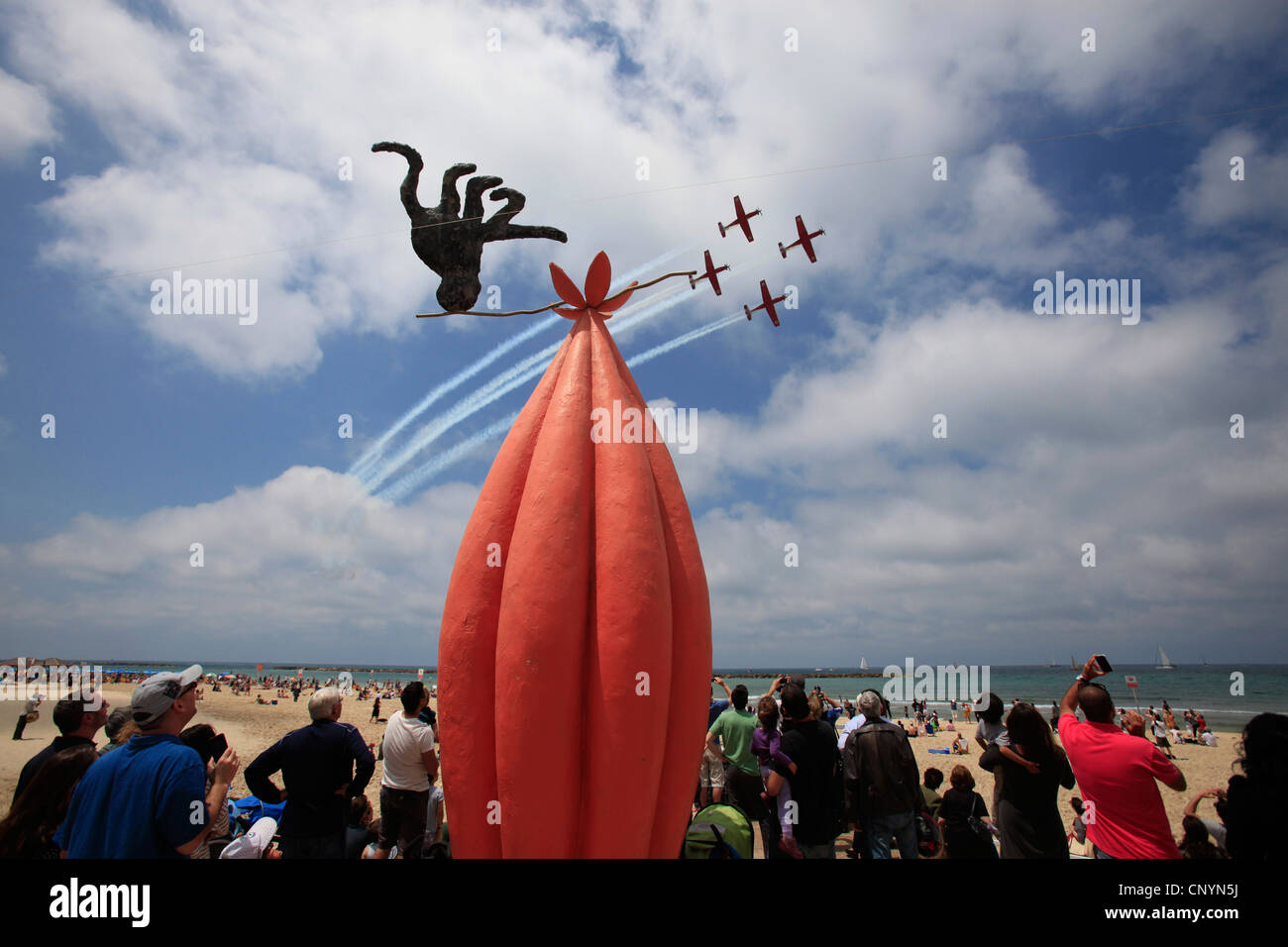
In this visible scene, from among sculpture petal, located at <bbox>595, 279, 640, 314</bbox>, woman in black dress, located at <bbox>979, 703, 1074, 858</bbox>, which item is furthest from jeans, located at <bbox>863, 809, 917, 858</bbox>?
sculpture petal, located at <bbox>595, 279, 640, 314</bbox>

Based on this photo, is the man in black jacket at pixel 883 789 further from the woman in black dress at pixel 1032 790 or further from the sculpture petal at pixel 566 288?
the sculpture petal at pixel 566 288

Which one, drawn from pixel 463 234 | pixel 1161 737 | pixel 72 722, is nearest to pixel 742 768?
pixel 72 722

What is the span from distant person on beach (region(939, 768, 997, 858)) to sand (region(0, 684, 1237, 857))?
8.52 feet

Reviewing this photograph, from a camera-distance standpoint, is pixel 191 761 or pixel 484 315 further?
pixel 484 315

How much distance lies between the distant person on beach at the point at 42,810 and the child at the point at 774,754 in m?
4.50

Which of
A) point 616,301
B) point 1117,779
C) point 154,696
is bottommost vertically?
point 1117,779

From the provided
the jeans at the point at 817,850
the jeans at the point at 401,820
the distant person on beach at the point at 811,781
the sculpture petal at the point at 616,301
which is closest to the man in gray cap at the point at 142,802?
the jeans at the point at 401,820

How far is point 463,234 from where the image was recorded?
5332 mm

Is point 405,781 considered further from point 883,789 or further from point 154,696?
point 883,789

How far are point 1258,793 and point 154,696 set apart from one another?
5.02 meters

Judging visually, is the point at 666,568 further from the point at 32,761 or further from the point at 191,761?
the point at 32,761

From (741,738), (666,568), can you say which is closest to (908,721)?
(741,738)
